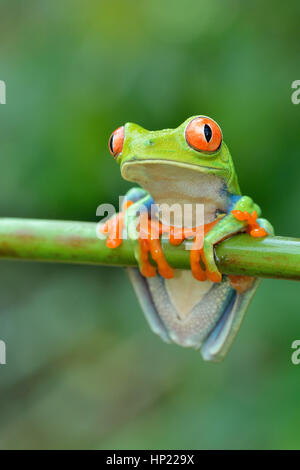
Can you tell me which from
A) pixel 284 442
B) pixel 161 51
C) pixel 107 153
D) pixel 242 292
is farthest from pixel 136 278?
pixel 161 51

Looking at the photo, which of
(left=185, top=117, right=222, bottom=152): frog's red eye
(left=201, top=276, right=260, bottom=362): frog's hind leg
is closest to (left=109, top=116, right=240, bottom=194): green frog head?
(left=185, top=117, right=222, bottom=152): frog's red eye

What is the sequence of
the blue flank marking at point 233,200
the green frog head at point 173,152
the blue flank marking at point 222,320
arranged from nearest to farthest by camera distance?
the green frog head at point 173,152 → the blue flank marking at point 233,200 → the blue flank marking at point 222,320

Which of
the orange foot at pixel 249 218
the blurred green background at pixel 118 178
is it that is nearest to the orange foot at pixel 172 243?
the orange foot at pixel 249 218

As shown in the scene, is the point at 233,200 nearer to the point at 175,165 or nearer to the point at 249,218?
the point at 249,218

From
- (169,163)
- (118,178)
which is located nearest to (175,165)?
(169,163)

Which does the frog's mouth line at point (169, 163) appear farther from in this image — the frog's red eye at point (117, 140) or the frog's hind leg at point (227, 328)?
the frog's hind leg at point (227, 328)

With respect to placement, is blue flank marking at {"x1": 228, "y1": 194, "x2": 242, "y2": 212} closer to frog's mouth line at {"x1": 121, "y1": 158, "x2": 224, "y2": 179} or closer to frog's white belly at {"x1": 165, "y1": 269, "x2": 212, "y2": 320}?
frog's mouth line at {"x1": 121, "y1": 158, "x2": 224, "y2": 179}
